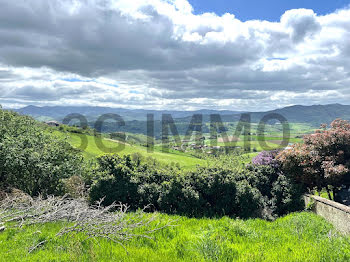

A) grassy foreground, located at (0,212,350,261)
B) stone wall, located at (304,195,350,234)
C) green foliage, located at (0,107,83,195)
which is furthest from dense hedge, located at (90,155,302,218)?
green foliage, located at (0,107,83,195)

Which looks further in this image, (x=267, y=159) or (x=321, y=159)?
(x=267, y=159)

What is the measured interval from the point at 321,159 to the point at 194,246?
6.70m

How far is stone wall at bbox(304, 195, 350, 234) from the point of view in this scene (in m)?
6.88

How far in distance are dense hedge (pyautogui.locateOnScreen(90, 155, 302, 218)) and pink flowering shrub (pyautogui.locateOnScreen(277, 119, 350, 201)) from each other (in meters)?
0.64

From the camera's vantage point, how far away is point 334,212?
7410mm

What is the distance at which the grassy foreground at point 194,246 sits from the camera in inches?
184

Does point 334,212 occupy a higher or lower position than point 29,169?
lower

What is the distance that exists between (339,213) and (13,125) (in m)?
19.6

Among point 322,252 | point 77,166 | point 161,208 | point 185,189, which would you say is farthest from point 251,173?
point 77,166

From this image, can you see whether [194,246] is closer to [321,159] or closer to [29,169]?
[321,159]

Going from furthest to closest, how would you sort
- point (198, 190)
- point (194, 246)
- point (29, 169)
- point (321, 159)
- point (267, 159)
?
1. point (29, 169)
2. point (267, 159)
3. point (321, 159)
4. point (198, 190)
5. point (194, 246)

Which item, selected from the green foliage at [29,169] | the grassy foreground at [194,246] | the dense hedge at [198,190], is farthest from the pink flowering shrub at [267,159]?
the green foliage at [29,169]

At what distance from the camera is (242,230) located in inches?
244

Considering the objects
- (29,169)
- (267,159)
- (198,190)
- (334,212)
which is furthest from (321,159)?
(29,169)
